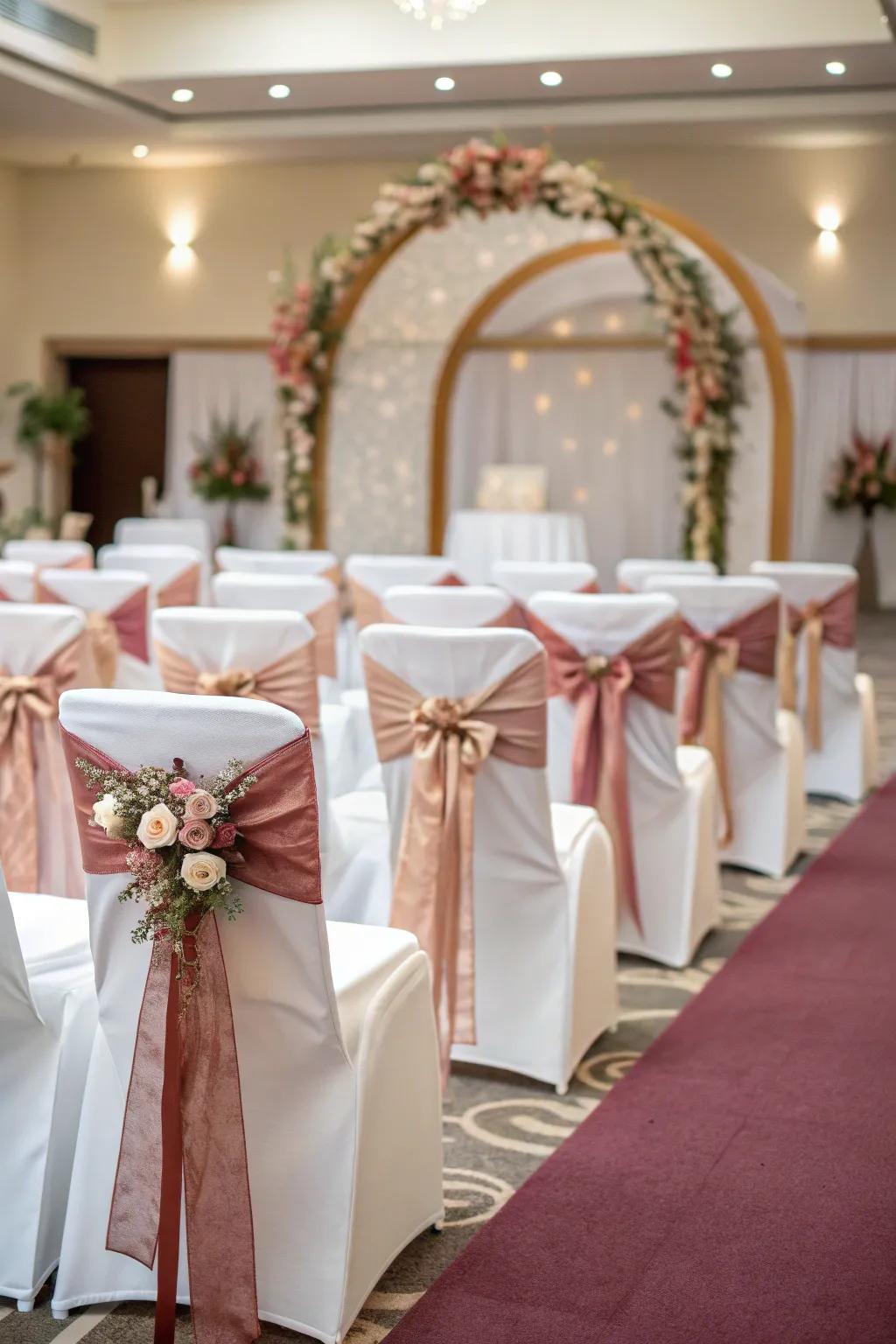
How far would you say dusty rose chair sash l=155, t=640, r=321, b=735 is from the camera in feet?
12.6

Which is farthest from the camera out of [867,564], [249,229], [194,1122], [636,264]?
[249,229]

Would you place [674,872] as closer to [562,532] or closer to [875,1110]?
[875,1110]

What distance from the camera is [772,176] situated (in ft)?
38.3

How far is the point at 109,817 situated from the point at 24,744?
2.03 m

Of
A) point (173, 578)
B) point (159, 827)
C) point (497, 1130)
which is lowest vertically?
point (497, 1130)

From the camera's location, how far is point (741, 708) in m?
5.32

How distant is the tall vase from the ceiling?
9.92 feet

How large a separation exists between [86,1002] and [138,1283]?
0.45 m

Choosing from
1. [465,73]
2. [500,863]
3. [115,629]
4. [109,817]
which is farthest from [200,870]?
[465,73]

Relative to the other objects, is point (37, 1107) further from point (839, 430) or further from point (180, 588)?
point (839, 430)

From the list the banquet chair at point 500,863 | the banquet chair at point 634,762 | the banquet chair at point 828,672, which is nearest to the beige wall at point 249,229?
the banquet chair at point 828,672

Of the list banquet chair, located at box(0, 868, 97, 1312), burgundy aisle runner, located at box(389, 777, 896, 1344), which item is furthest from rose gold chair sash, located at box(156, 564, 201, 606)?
banquet chair, located at box(0, 868, 97, 1312)

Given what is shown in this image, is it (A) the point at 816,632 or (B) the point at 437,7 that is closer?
(A) the point at 816,632

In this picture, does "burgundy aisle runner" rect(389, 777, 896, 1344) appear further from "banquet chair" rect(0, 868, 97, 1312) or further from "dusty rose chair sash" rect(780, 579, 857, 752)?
"dusty rose chair sash" rect(780, 579, 857, 752)
